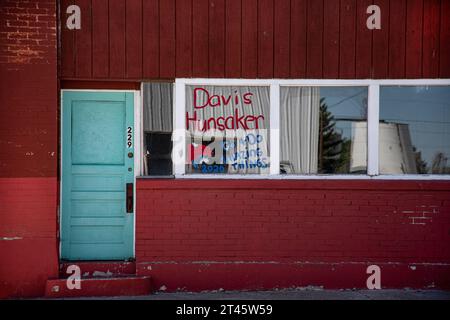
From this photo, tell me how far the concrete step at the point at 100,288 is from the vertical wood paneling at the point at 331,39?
3.31m

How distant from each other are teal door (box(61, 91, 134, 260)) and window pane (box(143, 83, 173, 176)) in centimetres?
19

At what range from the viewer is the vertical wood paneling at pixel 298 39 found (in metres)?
6.73

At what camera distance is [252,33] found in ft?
22.0

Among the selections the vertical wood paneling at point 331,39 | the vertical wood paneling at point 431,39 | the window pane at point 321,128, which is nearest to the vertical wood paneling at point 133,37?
the window pane at point 321,128

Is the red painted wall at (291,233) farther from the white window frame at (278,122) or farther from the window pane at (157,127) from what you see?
the window pane at (157,127)

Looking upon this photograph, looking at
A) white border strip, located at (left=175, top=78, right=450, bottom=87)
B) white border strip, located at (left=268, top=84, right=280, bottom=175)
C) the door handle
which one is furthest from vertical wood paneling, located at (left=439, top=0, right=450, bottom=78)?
the door handle

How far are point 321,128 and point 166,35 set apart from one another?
216 cm

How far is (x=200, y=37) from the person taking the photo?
6688mm

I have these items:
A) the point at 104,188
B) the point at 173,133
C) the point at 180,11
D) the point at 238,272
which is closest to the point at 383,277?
the point at 238,272

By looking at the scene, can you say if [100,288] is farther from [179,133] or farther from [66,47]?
[66,47]

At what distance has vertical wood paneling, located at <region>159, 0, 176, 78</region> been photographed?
6.66 meters
